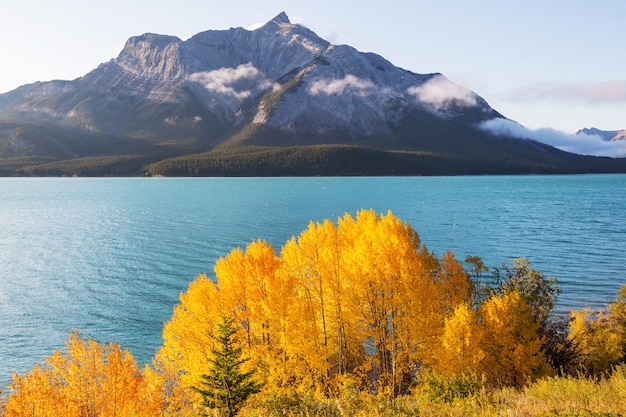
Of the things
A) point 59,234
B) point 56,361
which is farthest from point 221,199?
point 56,361

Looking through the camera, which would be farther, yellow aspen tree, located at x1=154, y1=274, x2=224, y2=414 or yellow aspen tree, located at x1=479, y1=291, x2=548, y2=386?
yellow aspen tree, located at x1=479, y1=291, x2=548, y2=386

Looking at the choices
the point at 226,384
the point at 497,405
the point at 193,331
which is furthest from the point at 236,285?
the point at 497,405

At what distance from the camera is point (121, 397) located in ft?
98.5

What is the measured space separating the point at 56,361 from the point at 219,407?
15078 mm

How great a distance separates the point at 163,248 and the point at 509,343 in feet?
236

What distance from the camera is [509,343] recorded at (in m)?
33.9

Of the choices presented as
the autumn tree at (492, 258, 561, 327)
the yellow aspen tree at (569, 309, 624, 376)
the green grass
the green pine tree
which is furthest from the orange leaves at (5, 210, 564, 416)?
the green grass

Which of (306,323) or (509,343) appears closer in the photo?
(306,323)

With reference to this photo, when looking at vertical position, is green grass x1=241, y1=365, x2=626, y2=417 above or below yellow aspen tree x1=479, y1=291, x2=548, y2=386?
above

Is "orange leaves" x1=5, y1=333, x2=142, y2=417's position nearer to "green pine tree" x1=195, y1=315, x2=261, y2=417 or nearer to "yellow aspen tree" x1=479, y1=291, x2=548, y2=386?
"green pine tree" x1=195, y1=315, x2=261, y2=417

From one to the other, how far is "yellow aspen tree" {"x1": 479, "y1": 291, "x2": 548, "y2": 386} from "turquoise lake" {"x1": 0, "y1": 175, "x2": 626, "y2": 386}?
20.6 m

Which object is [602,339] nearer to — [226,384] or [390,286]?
[390,286]

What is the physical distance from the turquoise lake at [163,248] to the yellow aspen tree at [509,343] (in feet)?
67.4

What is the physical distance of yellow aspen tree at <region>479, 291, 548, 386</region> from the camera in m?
33.0
